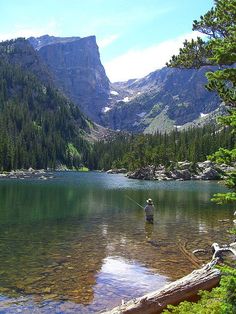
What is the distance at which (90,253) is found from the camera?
27797 millimetres

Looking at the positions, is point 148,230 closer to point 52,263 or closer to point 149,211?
point 149,211

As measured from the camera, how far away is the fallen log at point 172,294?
14507 millimetres

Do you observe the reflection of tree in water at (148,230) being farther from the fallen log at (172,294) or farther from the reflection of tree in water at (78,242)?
the fallen log at (172,294)

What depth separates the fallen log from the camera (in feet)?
47.6

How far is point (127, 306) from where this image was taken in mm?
14430

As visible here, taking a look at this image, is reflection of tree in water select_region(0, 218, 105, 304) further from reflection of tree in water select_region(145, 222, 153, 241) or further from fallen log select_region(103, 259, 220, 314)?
fallen log select_region(103, 259, 220, 314)

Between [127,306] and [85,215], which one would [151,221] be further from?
[127,306]

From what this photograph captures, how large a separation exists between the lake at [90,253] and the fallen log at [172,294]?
3.25 m

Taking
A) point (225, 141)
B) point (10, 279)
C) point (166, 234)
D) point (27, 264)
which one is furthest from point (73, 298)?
point (225, 141)

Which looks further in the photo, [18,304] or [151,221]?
[151,221]

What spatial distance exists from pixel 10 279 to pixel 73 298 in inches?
172

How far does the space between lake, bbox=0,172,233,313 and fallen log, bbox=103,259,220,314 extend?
3.25m

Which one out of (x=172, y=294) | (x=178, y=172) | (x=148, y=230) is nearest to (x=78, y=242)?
(x=148, y=230)

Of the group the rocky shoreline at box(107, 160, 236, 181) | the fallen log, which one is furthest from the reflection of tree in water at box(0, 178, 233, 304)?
the rocky shoreline at box(107, 160, 236, 181)
